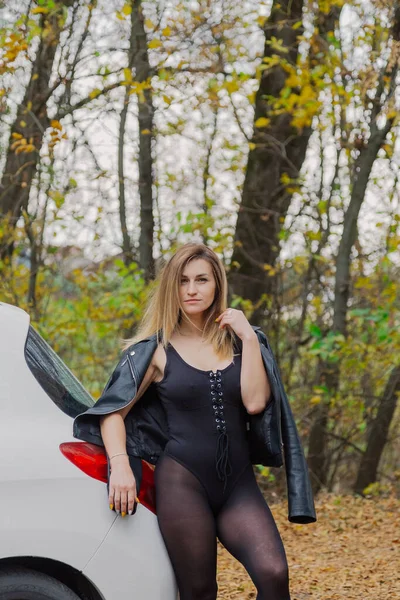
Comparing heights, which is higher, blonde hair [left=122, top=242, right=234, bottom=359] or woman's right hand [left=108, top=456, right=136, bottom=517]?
blonde hair [left=122, top=242, right=234, bottom=359]

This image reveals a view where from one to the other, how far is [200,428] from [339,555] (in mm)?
3594

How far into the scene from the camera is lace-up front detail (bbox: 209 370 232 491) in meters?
3.43

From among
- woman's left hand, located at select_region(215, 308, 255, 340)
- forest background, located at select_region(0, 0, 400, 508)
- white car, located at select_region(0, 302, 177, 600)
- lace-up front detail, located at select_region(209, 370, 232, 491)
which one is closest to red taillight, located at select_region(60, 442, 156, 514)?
white car, located at select_region(0, 302, 177, 600)

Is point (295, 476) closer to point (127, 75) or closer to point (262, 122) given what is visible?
point (127, 75)

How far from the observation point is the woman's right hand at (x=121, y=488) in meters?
3.08

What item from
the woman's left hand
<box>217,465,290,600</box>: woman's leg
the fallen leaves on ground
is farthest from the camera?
the fallen leaves on ground

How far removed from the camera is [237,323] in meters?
3.55

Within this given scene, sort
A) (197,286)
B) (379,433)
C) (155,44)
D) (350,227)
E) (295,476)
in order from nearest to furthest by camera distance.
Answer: (295,476) → (197,286) → (155,44) → (350,227) → (379,433)

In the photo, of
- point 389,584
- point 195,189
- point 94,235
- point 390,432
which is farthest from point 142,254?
point 389,584

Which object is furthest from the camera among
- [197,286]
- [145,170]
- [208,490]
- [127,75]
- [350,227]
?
[145,170]

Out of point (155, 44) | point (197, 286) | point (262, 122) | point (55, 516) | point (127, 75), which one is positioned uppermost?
point (155, 44)

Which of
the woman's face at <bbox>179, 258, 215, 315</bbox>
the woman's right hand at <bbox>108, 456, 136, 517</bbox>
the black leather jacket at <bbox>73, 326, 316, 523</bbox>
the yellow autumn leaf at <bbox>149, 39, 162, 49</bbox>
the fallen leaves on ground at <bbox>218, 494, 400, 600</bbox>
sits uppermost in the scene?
the yellow autumn leaf at <bbox>149, 39, 162, 49</bbox>

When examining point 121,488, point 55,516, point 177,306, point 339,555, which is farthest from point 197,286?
point 339,555

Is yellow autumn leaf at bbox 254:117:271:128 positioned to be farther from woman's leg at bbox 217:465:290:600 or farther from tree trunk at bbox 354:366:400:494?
woman's leg at bbox 217:465:290:600
